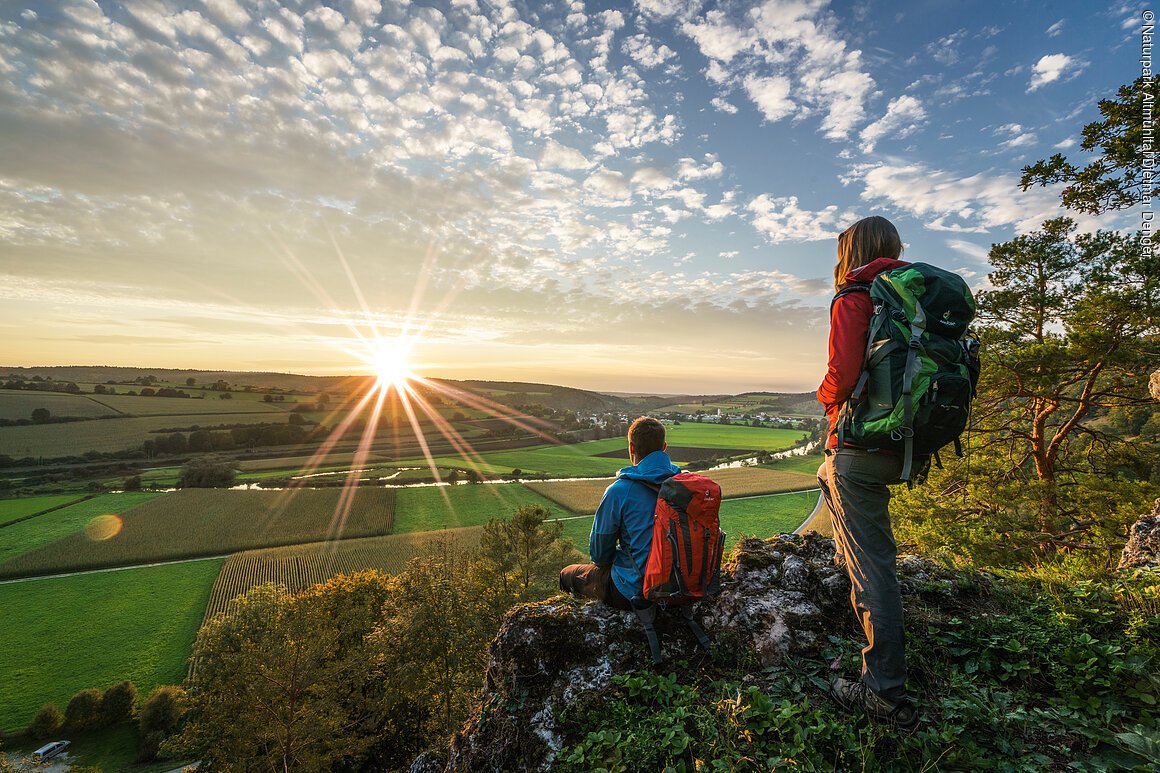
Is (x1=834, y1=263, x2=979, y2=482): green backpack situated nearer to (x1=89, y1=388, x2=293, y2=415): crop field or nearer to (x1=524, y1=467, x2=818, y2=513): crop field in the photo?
(x1=524, y1=467, x2=818, y2=513): crop field

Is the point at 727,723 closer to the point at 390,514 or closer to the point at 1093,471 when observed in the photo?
the point at 1093,471

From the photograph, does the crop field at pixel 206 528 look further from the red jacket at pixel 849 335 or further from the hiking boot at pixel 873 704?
the red jacket at pixel 849 335

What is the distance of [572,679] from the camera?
12.9 feet

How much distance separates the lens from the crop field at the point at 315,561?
39.0 meters

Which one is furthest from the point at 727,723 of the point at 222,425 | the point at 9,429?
the point at 9,429

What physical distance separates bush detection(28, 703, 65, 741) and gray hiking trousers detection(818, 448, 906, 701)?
1632 inches

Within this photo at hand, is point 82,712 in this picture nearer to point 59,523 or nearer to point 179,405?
point 59,523

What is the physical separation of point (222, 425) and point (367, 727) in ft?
339

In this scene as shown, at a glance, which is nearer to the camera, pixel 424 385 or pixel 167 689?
pixel 167 689

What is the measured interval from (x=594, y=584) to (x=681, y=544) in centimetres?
129

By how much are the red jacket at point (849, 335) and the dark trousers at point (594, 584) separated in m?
2.71

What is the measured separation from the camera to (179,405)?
367 ft

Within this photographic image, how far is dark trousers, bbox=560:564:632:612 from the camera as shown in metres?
4.40

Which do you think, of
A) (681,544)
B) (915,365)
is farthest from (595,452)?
(915,365)
